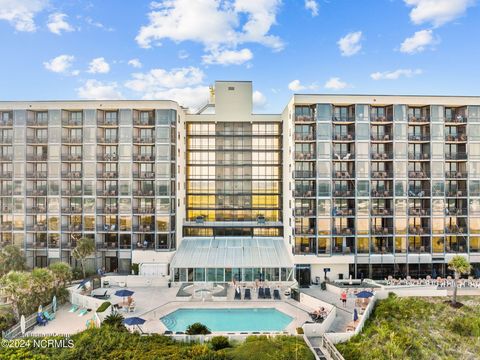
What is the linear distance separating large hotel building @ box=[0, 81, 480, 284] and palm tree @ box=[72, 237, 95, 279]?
233cm

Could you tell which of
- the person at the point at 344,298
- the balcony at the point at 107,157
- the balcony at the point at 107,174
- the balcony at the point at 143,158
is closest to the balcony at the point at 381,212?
the person at the point at 344,298

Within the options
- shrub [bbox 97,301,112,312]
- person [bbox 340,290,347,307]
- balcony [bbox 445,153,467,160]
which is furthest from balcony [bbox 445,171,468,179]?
shrub [bbox 97,301,112,312]

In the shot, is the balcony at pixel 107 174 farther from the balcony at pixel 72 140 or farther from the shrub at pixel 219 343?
the shrub at pixel 219 343

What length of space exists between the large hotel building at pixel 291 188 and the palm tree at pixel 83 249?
2.33 metres

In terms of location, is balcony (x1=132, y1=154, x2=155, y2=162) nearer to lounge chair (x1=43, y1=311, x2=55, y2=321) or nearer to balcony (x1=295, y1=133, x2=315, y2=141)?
balcony (x1=295, y1=133, x2=315, y2=141)

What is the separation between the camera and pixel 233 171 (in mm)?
48469

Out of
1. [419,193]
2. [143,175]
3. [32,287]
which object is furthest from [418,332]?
[32,287]

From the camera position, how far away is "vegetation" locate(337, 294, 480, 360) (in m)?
24.1

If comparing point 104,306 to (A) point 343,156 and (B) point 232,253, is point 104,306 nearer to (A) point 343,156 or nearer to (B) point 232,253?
(B) point 232,253

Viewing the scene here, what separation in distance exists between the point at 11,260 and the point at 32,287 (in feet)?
29.4

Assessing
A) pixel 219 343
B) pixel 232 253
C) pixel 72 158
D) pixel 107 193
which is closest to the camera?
pixel 219 343

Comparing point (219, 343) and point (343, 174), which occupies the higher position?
point (343, 174)

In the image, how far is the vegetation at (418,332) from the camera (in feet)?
79.1

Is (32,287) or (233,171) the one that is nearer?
(32,287)
